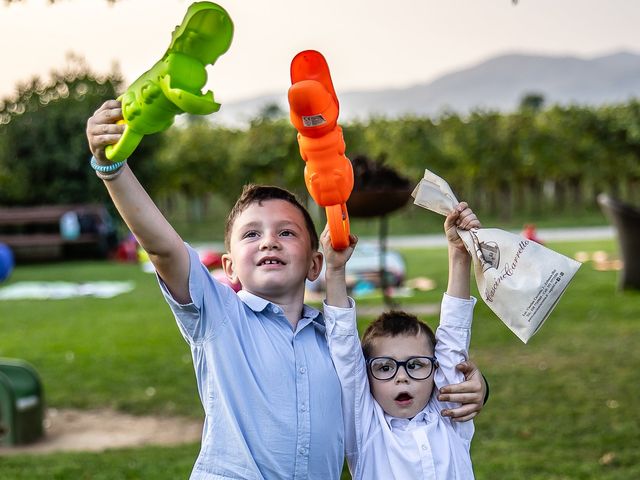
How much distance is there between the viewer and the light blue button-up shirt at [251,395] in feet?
6.65

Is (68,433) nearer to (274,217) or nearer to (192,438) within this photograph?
(192,438)

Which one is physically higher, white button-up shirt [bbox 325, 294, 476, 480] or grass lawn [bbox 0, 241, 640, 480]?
white button-up shirt [bbox 325, 294, 476, 480]

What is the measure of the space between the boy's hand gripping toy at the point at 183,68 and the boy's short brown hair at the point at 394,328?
0.87 meters

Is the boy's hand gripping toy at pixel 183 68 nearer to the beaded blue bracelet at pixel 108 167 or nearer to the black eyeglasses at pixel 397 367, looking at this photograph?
the beaded blue bracelet at pixel 108 167

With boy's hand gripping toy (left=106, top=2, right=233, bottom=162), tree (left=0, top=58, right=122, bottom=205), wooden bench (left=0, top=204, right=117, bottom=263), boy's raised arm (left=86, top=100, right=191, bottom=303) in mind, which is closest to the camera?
boy's hand gripping toy (left=106, top=2, right=233, bottom=162)

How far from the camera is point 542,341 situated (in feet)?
27.1

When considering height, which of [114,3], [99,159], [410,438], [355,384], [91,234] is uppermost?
[114,3]

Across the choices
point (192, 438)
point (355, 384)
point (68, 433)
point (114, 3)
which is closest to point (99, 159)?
point (355, 384)

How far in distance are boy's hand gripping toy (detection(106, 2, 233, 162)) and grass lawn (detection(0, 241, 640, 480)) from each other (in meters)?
3.32

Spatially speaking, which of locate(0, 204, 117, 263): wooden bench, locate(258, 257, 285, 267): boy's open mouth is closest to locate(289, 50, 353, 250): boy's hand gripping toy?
locate(258, 257, 285, 267): boy's open mouth

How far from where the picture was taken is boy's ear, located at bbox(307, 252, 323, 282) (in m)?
2.25

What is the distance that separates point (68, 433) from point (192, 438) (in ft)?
3.07

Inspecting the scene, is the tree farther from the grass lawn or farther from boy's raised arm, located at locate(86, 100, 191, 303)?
boy's raised arm, located at locate(86, 100, 191, 303)

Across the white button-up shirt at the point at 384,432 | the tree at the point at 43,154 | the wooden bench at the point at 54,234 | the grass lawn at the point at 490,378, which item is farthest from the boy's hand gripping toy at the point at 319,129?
the tree at the point at 43,154
